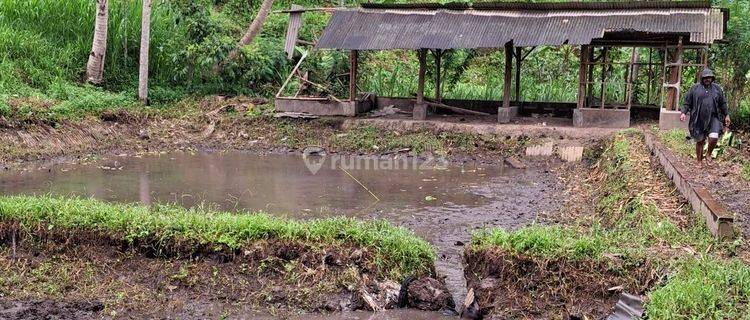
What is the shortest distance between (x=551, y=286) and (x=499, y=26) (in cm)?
1103

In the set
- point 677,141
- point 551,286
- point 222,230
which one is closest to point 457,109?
point 677,141

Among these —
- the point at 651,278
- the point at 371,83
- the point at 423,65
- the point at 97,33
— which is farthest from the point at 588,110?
the point at 97,33

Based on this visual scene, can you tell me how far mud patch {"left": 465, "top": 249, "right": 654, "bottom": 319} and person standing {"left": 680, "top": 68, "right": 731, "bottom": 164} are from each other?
5.00 m

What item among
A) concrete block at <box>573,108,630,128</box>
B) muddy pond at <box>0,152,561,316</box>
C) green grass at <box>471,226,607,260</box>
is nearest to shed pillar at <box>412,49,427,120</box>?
muddy pond at <box>0,152,561,316</box>

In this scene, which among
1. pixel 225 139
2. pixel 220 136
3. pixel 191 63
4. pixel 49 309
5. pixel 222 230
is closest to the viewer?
pixel 49 309

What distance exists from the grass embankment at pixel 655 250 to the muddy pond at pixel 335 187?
3.20ft

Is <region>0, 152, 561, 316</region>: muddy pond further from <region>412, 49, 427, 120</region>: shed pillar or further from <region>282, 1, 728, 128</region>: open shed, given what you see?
<region>282, 1, 728, 128</region>: open shed

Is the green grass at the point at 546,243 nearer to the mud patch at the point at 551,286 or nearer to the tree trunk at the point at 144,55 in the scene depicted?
the mud patch at the point at 551,286

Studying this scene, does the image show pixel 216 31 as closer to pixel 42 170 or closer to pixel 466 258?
pixel 42 170

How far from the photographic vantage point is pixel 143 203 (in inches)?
373

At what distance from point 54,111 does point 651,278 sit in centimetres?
1194

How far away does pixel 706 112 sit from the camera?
32.4 ft

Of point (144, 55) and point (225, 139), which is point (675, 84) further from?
point (144, 55)

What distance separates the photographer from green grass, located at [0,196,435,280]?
20.6ft
